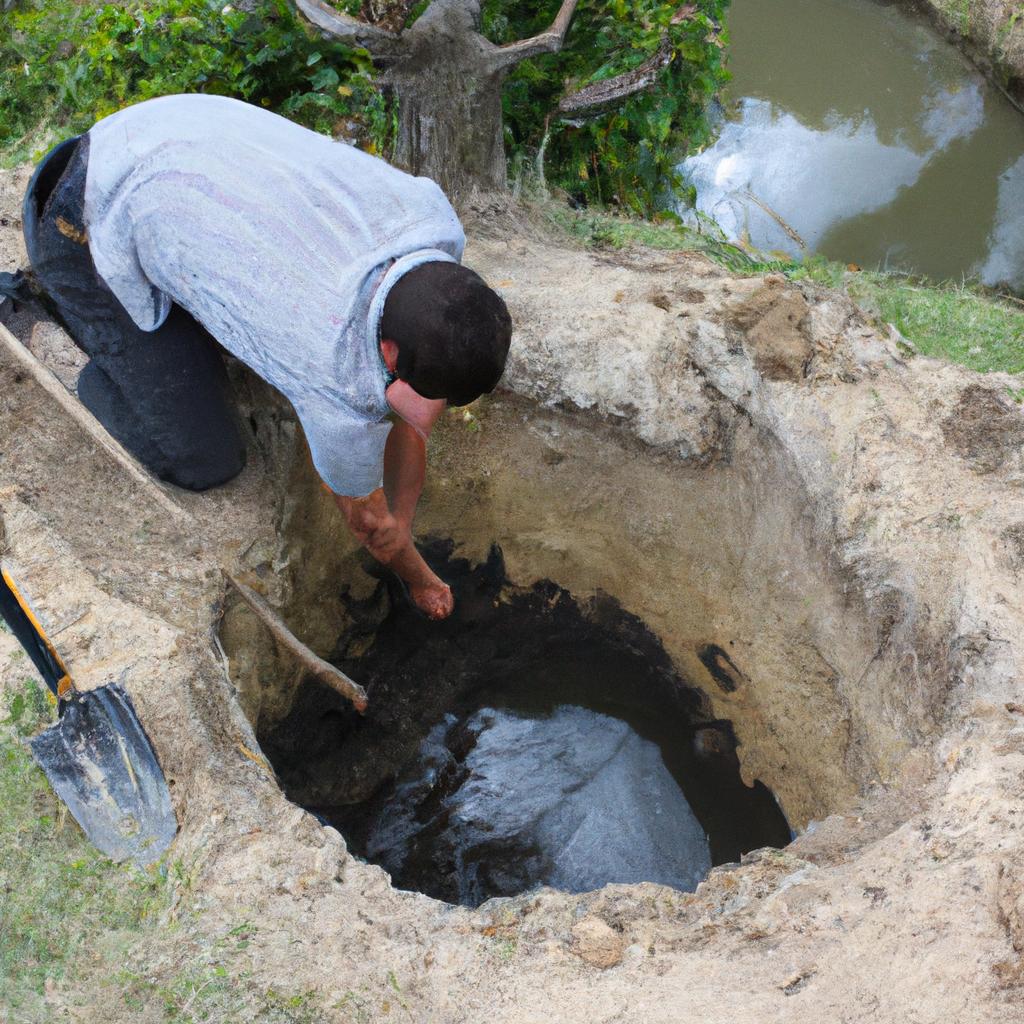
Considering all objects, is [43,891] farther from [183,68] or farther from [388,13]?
[183,68]

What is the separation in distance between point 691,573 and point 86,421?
1482 mm

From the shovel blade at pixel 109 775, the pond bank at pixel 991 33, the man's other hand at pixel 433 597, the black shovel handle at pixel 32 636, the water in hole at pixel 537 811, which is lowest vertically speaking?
the water in hole at pixel 537 811

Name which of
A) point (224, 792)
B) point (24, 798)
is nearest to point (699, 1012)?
point (224, 792)

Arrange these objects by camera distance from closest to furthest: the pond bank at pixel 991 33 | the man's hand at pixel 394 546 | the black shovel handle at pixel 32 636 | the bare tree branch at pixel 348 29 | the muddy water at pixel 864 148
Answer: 1. the black shovel handle at pixel 32 636
2. the man's hand at pixel 394 546
3. the bare tree branch at pixel 348 29
4. the muddy water at pixel 864 148
5. the pond bank at pixel 991 33

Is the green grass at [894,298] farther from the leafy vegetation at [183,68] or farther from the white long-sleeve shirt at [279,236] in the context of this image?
the white long-sleeve shirt at [279,236]

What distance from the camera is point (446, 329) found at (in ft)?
4.97

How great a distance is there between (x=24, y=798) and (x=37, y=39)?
10.7 ft

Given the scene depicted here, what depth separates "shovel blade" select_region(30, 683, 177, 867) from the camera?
5.38 ft

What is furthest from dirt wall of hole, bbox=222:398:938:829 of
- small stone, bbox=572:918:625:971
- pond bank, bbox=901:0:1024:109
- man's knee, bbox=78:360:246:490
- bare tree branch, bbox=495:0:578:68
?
pond bank, bbox=901:0:1024:109

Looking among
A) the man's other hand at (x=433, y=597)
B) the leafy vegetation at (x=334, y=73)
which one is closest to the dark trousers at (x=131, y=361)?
the man's other hand at (x=433, y=597)

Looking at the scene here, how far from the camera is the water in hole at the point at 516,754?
7.80ft

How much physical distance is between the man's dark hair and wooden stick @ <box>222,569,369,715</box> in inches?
27.9

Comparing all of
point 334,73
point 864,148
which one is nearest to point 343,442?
point 334,73

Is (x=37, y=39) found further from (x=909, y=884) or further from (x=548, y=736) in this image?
(x=909, y=884)
